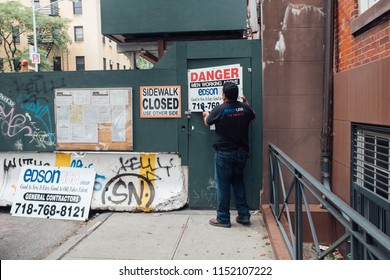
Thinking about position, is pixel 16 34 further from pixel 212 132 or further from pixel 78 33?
pixel 212 132

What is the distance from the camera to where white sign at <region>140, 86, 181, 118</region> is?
17.9ft

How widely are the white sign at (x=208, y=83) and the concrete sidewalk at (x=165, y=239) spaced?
1.59 m

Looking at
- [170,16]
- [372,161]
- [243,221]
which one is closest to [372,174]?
[372,161]

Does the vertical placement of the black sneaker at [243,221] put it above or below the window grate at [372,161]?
below

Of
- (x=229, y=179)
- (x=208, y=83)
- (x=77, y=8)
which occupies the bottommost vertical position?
(x=229, y=179)

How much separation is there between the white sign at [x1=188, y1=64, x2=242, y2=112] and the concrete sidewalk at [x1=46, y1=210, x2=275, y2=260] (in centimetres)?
159

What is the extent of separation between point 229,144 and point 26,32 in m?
41.7

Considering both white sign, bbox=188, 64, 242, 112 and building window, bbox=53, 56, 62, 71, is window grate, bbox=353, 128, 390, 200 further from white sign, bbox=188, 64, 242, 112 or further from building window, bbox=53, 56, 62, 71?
building window, bbox=53, 56, 62, 71

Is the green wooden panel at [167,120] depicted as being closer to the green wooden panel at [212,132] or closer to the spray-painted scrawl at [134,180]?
the green wooden panel at [212,132]

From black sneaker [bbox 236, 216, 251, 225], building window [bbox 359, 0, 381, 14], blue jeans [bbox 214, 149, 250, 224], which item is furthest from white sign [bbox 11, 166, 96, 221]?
building window [bbox 359, 0, 381, 14]

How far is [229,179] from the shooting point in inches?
185

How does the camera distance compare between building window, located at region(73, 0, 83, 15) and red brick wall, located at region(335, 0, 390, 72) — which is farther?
building window, located at region(73, 0, 83, 15)

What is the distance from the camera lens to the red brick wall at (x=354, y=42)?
143 inches

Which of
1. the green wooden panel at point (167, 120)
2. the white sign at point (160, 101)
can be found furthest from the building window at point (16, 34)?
the white sign at point (160, 101)
